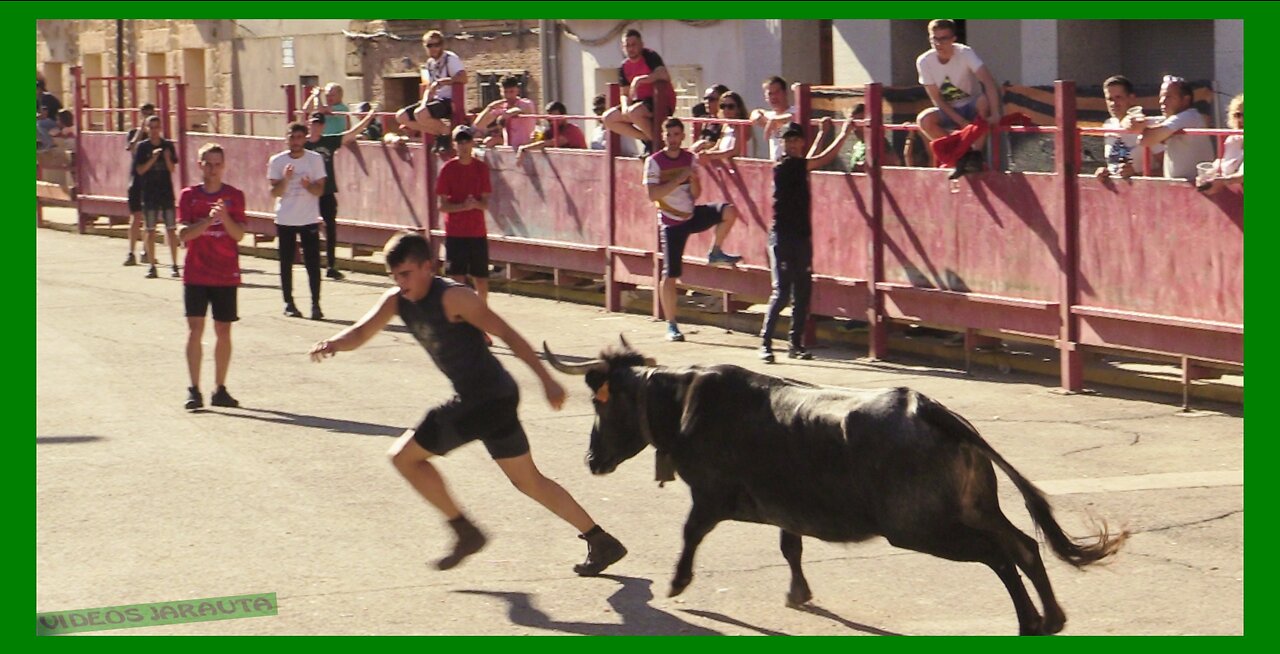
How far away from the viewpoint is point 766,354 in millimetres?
14719

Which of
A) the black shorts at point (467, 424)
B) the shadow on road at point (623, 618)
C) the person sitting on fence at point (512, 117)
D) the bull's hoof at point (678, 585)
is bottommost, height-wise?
the shadow on road at point (623, 618)

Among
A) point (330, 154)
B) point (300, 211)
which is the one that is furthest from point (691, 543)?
point (330, 154)

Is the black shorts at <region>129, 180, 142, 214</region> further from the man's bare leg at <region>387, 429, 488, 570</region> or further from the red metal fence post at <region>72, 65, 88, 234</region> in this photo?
the man's bare leg at <region>387, 429, 488, 570</region>

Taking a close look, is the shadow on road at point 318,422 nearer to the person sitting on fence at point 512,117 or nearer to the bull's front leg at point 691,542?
the bull's front leg at point 691,542

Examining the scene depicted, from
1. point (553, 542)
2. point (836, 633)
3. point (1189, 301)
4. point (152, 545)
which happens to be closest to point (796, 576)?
point (836, 633)

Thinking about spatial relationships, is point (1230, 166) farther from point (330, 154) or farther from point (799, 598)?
point (330, 154)

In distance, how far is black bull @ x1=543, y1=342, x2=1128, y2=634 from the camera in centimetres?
718

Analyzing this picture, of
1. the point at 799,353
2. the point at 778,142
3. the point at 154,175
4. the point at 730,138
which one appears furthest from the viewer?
the point at 154,175

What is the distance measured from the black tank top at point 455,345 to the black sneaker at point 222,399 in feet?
16.7

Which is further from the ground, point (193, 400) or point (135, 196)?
point (135, 196)

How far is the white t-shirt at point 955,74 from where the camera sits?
14000 mm

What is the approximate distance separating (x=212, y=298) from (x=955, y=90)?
5589mm

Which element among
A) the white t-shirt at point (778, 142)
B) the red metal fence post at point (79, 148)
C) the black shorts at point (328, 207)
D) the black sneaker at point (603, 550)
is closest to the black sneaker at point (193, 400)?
the white t-shirt at point (778, 142)

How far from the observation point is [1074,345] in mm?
13070
